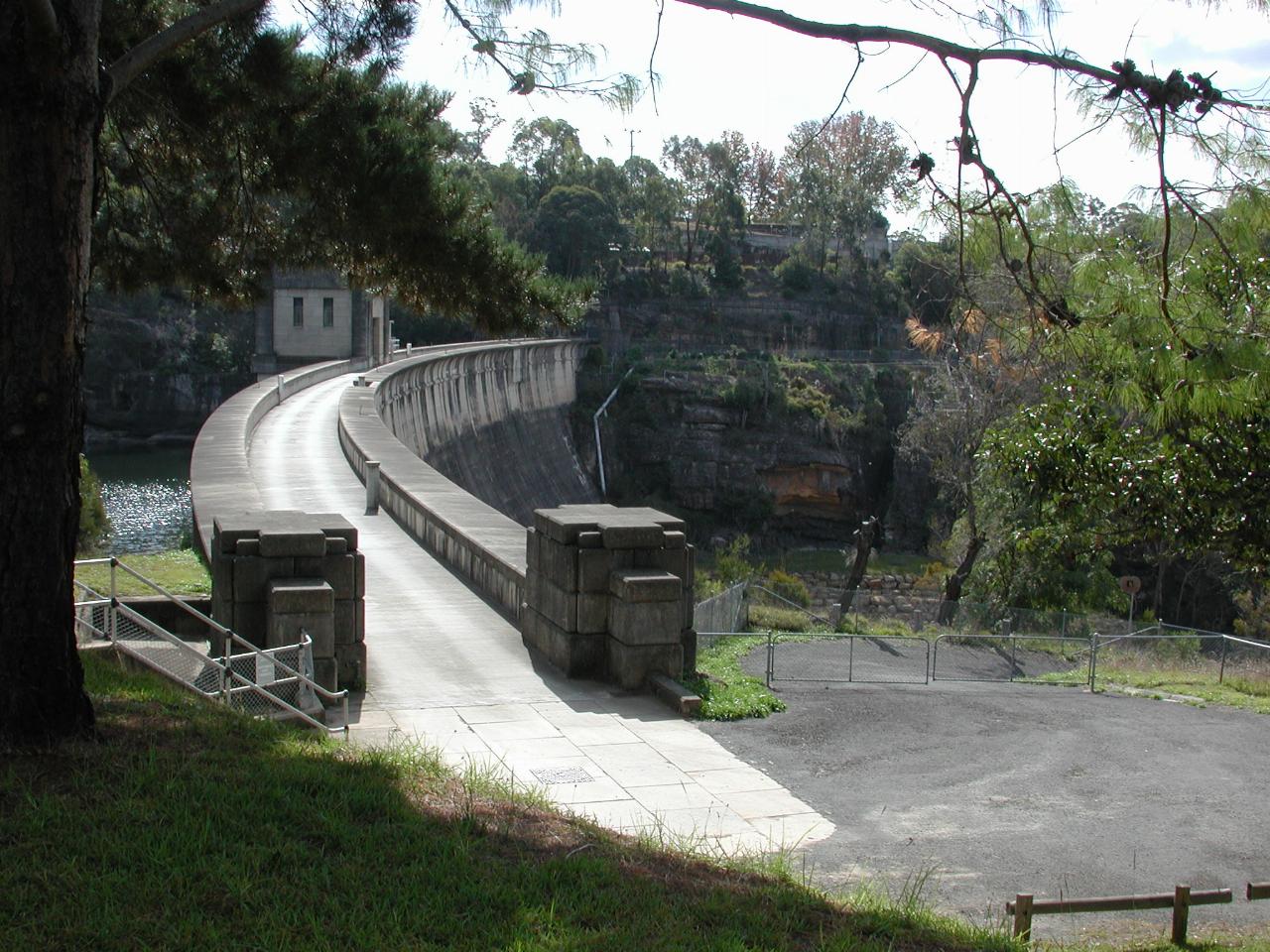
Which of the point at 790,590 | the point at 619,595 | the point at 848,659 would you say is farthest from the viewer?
the point at 790,590

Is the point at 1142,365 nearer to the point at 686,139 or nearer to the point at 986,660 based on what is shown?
the point at 986,660

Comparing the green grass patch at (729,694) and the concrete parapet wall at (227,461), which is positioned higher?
the concrete parapet wall at (227,461)

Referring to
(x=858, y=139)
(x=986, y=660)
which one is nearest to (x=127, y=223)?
(x=986, y=660)

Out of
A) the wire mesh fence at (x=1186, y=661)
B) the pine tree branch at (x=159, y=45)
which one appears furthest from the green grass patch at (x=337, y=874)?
the wire mesh fence at (x=1186, y=661)

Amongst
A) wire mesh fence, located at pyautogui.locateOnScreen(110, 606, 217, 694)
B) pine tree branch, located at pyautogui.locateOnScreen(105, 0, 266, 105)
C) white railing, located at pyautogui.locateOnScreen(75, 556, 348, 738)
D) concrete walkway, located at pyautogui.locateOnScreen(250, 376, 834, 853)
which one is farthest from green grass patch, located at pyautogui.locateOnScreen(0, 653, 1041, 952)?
pine tree branch, located at pyautogui.locateOnScreen(105, 0, 266, 105)

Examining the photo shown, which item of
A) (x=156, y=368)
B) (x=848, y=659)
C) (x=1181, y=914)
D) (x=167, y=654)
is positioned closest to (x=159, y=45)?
(x=167, y=654)

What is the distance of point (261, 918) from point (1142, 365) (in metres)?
4.98

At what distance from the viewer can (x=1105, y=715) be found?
34.0 ft

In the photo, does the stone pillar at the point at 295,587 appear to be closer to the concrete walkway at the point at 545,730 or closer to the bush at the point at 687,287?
the concrete walkway at the point at 545,730

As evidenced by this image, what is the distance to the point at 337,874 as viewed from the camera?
4.81 metres

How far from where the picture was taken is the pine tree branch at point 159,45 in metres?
6.70

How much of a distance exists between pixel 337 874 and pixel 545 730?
3764mm

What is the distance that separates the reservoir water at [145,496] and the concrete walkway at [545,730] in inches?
822

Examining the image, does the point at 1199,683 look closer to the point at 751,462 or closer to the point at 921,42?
the point at 921,42
